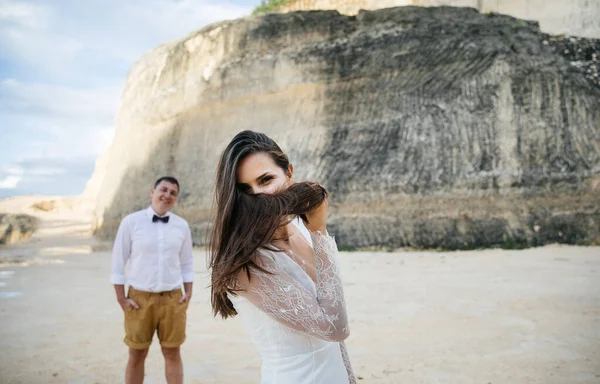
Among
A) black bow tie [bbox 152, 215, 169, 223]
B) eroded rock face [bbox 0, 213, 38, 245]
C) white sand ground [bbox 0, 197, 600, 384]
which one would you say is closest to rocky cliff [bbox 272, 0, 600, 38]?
white sand ground [bbox 0, 197, 600, 384]

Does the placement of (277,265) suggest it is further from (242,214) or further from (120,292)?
(120,292)

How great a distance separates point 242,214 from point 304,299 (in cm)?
30

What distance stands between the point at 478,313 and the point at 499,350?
152 centimetres

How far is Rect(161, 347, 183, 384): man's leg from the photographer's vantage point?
3807 mm

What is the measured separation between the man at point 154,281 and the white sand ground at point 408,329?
A: 65 cm

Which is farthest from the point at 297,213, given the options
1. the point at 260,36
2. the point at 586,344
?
the point at 260,36

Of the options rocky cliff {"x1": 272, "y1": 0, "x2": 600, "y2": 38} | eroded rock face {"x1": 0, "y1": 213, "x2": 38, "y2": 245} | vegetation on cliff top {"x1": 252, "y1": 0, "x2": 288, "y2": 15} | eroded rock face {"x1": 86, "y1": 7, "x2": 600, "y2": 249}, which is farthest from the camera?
eroded rock face {"x1": 0, "y1": 213, "x2": 38, "y2": 245}

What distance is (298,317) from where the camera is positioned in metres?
1.48

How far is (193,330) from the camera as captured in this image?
6078 millimetres

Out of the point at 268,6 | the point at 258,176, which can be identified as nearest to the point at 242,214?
the point at 258,176

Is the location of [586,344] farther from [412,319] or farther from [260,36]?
[260,36]

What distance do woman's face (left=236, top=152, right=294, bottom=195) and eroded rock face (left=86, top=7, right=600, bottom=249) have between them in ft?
40.0

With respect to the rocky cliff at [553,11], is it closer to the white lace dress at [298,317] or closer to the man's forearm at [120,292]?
the man's forearm at [120,292]

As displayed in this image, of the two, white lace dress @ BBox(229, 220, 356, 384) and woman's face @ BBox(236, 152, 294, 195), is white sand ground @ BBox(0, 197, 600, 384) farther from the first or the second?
woman's face @ BBox(236, 152, 294, 195)
